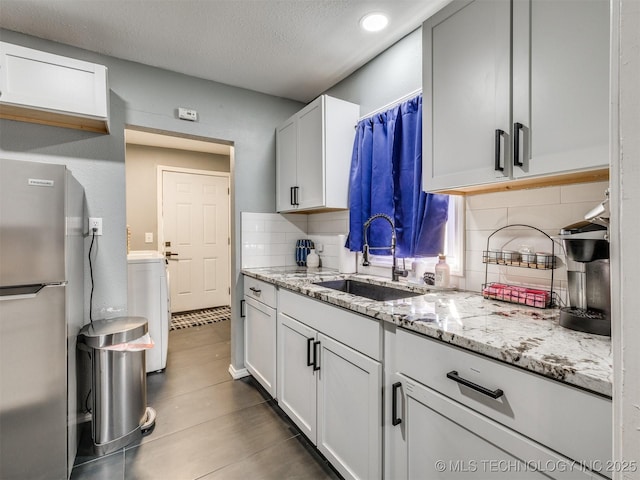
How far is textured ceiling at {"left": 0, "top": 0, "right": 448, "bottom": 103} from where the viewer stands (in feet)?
5.69

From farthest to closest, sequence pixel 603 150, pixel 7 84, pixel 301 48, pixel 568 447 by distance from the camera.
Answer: pixel 301 48, pixel 7 84, pixel 603 150, pixel 568 447

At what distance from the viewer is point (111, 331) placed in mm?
1880

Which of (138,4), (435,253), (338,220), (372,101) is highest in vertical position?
(138,4)

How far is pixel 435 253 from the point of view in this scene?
1.77 meters

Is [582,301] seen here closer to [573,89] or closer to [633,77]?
[573,89]

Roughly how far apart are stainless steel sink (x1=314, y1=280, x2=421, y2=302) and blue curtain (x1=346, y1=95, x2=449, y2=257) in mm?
235

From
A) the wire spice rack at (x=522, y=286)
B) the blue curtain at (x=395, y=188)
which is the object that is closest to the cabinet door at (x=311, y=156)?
the blue curtain at (x=395, y=188)

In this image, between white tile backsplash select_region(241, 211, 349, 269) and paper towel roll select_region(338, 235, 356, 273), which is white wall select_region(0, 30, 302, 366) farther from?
paper towel roll select_region(338, 235, 356, 273)

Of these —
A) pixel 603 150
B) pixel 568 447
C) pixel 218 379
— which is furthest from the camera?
pixel 218 379

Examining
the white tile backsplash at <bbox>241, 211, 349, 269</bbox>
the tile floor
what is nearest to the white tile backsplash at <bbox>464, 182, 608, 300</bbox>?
the white tile backsplash at <bbox>241, 211, 349, 269</bbox>

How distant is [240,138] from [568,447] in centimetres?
271

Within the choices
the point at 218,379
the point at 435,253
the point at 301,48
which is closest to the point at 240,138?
the point at 301,48

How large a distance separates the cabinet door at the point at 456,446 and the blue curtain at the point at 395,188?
2.90ft

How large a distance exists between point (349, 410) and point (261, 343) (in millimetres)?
1084
